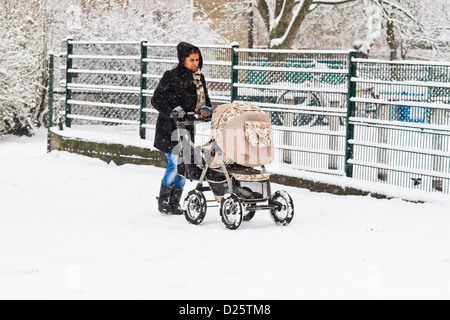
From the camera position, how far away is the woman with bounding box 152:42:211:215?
9984 millimetres

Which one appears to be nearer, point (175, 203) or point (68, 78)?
point (175, 203)

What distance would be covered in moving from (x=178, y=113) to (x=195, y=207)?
1002 mm

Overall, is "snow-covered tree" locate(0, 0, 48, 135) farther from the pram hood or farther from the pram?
the pram hood

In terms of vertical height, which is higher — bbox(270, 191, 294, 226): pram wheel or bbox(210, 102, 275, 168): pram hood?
bbox(210, 102, 275, 168): pram hood

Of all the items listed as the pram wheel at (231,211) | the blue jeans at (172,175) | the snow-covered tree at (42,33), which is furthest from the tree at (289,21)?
the pram wheel at (231,211)

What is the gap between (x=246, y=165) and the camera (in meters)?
9.39

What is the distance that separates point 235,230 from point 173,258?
1633 millimetres

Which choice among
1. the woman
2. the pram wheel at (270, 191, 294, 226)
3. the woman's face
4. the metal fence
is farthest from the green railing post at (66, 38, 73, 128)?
the pram wheel at (270, 191, 294, 226)

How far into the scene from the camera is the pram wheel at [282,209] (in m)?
9.49

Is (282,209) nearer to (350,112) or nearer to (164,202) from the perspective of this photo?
(164,202)

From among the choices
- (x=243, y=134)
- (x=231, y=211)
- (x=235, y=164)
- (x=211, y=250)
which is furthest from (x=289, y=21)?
(x=211, y=250)

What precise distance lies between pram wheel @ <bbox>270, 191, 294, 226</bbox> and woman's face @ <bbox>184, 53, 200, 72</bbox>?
166cm

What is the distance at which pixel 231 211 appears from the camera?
9.31m
